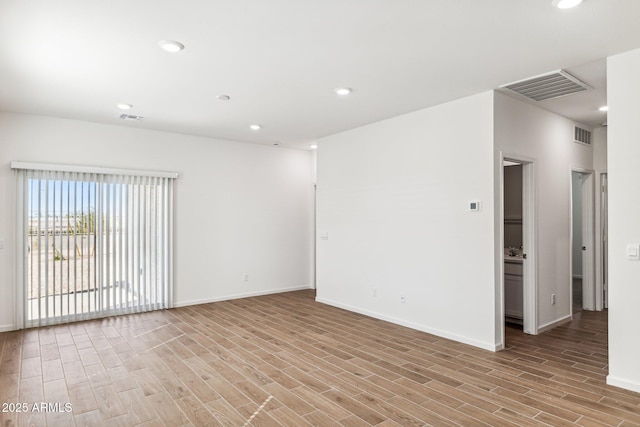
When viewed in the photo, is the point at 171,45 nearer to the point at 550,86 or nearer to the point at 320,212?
the point at 550,86

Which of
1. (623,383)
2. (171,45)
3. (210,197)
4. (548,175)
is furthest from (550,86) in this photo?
(210,197)

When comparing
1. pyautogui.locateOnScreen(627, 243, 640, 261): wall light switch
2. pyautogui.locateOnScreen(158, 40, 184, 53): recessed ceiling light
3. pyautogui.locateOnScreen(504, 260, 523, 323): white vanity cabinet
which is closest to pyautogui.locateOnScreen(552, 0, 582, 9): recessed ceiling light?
pyautogui.locateOnScreen(627, 243, 640, 261): wall light switch

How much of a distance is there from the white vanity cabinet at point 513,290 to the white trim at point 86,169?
16.6 ft

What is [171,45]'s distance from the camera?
2.93 m

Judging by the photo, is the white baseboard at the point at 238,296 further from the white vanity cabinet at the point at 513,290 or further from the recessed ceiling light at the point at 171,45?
the recessed ceiling light at the point at 171,45

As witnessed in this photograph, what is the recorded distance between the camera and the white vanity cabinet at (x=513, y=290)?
4910mm

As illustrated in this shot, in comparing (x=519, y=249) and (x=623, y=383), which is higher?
(x=519, y=249)

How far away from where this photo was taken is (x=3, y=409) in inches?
109

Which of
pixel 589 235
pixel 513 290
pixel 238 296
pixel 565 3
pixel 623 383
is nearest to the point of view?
pixel 565 3

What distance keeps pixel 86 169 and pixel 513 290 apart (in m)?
5.95

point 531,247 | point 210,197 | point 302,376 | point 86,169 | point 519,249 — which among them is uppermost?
point 86,169

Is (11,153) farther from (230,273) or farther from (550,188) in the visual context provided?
(550,188)

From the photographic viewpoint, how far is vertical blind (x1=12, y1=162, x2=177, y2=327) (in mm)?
4898

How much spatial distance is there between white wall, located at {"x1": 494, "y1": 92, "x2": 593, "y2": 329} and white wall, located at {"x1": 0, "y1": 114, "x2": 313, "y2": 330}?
13.7 feet
